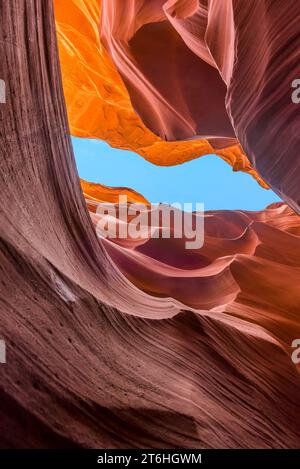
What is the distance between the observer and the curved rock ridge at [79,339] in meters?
0.90

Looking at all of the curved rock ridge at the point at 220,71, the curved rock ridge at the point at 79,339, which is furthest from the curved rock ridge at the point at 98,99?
the curved rock ridge at the point at 79,339

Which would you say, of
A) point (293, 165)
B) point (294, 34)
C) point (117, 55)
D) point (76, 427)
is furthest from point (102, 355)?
point (117, 55)

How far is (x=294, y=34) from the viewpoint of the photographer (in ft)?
5.64

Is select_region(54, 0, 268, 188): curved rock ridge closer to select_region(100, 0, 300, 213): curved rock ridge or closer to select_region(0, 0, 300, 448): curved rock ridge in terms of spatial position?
select_region(100, 0, 300, 213): curved rock ridge

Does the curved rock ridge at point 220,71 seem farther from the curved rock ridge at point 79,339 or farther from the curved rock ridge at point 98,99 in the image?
the curved rock ridge at point 98,99

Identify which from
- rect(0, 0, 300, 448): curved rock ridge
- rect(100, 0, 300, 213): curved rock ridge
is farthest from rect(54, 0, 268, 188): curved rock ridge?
rect(0, 0, 300, 448): curved rock ridge

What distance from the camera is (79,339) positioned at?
3.65ft

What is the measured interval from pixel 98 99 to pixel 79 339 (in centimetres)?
586

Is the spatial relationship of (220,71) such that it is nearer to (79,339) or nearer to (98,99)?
(79,339)

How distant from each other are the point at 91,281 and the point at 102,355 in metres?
0.35

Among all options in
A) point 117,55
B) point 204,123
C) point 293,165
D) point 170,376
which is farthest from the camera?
point 117,55

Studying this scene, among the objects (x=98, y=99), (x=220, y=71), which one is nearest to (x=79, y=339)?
(x=220, y=71)

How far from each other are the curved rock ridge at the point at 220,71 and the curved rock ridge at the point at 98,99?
77 cm
